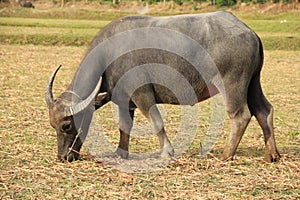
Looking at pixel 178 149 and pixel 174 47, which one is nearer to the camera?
pixel 174 47

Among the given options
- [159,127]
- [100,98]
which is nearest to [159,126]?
[159,127]

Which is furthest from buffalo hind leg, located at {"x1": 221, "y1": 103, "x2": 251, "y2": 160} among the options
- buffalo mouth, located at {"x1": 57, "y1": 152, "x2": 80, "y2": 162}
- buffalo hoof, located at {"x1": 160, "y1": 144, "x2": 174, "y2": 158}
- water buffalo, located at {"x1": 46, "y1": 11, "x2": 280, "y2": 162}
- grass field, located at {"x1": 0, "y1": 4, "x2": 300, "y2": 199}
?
buffalo mouth, located at {"x1": 57, "y1": 152, "x2": 80, "y2": 162}

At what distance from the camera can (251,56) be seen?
5457 mm

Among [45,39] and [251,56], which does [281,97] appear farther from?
[45,39]

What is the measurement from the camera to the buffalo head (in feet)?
17.5

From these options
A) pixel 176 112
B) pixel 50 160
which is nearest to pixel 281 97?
pixel 176 112

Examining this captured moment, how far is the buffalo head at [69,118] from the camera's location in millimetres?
5324

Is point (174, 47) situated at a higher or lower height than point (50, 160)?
higher

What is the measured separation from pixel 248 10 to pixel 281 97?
23879 mm

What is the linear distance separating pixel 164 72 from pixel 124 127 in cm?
74

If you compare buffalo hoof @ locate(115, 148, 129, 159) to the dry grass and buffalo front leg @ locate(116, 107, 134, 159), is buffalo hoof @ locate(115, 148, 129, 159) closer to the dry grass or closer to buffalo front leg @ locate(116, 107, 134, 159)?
buffalo front leg @ locate(116, 107, 134, 159)

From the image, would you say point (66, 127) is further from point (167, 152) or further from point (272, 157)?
point (272, 157)

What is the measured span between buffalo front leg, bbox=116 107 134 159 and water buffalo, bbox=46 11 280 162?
0.10 meters

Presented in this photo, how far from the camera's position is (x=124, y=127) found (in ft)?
19.1
